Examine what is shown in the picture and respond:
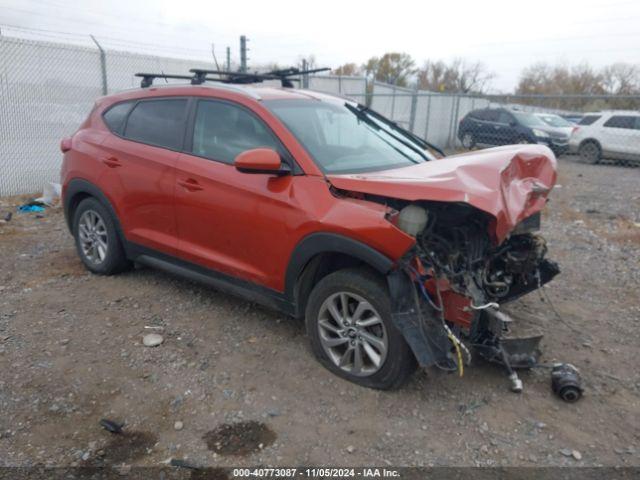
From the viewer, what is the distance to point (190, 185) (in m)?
4.00

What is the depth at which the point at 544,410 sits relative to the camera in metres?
3.13

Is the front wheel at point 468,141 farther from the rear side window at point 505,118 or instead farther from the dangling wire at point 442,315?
the dangling wire at point 442,315

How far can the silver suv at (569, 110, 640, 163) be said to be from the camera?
1552cm

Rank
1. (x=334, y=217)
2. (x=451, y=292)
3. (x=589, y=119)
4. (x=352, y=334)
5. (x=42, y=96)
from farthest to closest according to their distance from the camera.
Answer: (x=589, y=119) < (x=42, y=96) < (x=352, y=334) < (x=334, y=217) < (x=451, y=292)

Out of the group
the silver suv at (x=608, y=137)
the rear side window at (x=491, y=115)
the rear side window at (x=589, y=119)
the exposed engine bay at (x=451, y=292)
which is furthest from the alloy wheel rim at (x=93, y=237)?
the rear side window at (x=589, y=119)

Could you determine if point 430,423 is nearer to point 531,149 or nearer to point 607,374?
point 607,374

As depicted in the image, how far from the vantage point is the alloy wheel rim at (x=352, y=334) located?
3.20 meters

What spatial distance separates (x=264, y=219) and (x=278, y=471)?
158cm

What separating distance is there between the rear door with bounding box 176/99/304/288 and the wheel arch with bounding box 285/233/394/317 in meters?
0.13

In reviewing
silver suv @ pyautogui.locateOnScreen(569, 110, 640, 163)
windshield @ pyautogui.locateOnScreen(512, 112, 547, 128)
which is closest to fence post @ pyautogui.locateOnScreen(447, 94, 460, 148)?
windshield @ pyautogui.locateOnScreen(512, 112, 547, 128)

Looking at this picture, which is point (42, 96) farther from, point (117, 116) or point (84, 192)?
point (117, 116)

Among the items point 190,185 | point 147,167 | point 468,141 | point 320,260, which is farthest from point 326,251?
point 468,141

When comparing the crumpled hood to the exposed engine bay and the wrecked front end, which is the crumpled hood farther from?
the exposed engine bay

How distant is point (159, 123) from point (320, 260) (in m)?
1.99
